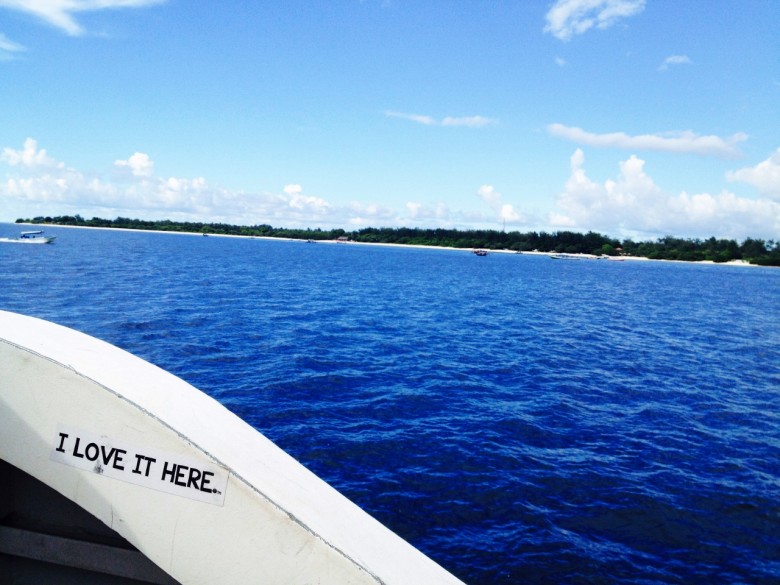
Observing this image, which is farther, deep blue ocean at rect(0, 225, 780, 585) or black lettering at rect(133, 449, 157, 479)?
deep blue ocean at rect(0, 225, 780, 585)

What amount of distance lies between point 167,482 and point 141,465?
30cm

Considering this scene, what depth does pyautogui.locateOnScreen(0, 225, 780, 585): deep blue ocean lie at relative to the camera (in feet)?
37.3

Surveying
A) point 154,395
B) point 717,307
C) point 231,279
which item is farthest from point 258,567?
point 717,307

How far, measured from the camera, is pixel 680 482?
14.5 meters

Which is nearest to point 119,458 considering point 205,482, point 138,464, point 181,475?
point 138,464

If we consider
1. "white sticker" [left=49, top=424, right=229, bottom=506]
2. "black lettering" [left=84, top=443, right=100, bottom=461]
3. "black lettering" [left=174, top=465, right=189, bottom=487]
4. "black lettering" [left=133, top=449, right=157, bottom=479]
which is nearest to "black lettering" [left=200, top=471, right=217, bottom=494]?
"white sticker" [left=49, top=424, right=229, bottom=506]

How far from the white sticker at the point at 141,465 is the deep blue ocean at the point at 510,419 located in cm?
732

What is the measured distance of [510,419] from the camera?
18734 millimetres

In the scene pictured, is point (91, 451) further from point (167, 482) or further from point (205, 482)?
point (205, 482)

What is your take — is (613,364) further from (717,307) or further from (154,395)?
(717,307)

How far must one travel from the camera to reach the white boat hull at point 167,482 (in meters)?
4.46

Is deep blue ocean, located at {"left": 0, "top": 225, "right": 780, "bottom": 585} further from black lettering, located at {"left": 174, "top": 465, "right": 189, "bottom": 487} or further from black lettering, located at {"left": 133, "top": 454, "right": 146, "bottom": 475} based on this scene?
black lettering, located at {"left": 133, "top": 454, "right": 146, "bottom": 475}

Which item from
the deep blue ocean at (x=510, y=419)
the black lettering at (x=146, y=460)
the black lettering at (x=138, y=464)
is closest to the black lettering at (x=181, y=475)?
the black lettering at (x=146, y=460)

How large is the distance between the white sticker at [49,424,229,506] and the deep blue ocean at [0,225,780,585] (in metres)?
7.32
